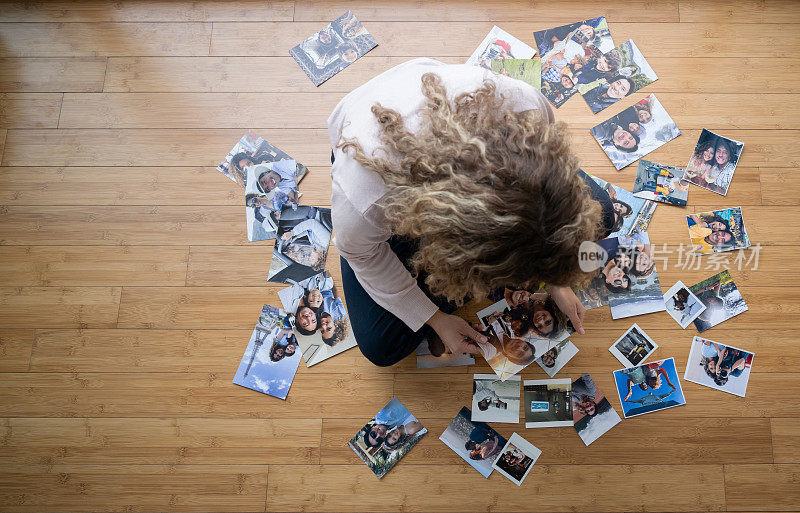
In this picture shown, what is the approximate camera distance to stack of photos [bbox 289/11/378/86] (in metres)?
1.65

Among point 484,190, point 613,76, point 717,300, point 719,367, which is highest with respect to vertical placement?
point 484,190

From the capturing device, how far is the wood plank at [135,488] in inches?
57.4

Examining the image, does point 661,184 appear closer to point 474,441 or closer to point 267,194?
point 474,441

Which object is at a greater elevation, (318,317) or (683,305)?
(683,305)

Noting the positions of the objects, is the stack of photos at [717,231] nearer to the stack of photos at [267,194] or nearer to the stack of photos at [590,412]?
the stack of photos at [590,412]

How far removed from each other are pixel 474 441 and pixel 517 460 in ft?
0.39

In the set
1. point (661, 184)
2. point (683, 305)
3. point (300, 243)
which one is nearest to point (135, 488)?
point (300, 243)

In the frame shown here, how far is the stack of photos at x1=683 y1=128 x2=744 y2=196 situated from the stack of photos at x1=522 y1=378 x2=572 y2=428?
683mm

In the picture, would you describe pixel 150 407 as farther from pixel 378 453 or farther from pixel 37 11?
pixel 37 11

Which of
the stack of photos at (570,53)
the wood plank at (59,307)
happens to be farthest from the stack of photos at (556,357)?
the wood plank at (59,307)

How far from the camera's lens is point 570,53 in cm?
163

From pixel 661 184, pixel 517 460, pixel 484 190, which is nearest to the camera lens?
pixel 484 190

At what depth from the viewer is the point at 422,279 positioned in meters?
1.31

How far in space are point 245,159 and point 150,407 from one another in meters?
0.74
